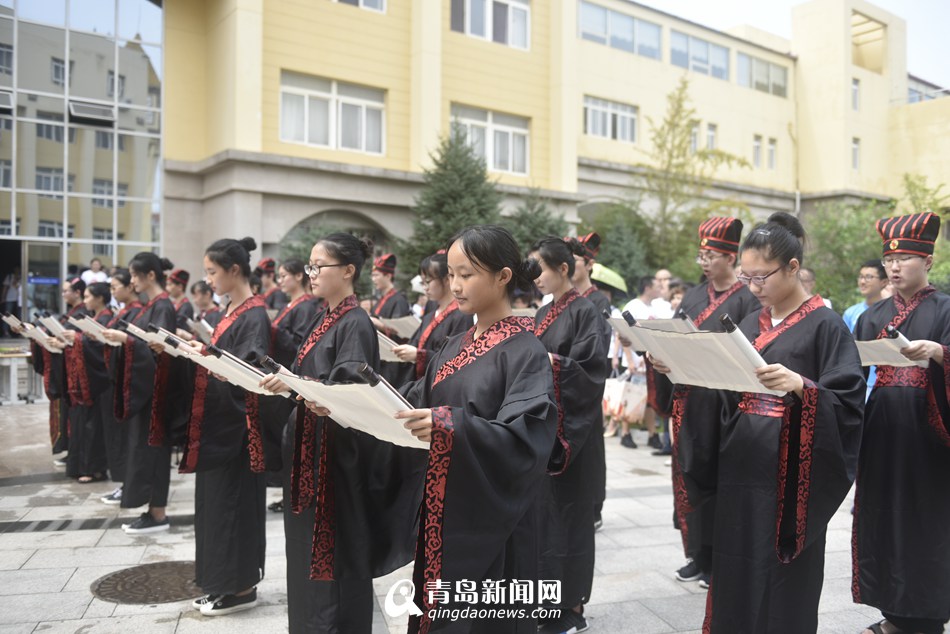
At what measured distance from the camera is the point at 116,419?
6.41 m

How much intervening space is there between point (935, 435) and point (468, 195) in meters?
13.2

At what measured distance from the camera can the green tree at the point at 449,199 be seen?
16203mm

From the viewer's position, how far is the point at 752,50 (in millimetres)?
26172

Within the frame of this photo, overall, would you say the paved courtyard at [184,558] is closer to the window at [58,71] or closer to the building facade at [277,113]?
the building facade at [277,113]

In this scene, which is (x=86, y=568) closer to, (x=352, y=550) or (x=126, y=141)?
(x=352, y=550)

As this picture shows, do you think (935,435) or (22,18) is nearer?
(935,435)

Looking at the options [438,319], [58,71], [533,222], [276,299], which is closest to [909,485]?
[438,319]

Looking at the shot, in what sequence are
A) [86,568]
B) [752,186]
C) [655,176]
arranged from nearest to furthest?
[86,568] < [655,176] < [752,186]

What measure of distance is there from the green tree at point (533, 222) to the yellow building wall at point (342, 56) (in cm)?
265

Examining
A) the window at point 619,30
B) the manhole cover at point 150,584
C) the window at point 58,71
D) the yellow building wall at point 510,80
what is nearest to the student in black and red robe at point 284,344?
the manhole cover at point 150,584

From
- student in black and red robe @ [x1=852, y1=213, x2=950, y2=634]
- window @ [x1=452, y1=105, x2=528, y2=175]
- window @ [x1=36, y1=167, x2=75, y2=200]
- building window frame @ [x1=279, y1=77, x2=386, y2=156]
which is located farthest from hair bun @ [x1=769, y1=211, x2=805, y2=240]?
window @ [x1=36, y1=167, x2=75, y2=200]

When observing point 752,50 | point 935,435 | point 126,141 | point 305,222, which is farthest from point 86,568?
point 752,50

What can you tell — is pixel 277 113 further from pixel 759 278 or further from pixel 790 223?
pixel 759 278

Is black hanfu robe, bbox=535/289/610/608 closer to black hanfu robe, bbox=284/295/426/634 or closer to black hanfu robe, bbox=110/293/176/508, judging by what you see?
black hanfu robe, bbox=284/295/426/634
